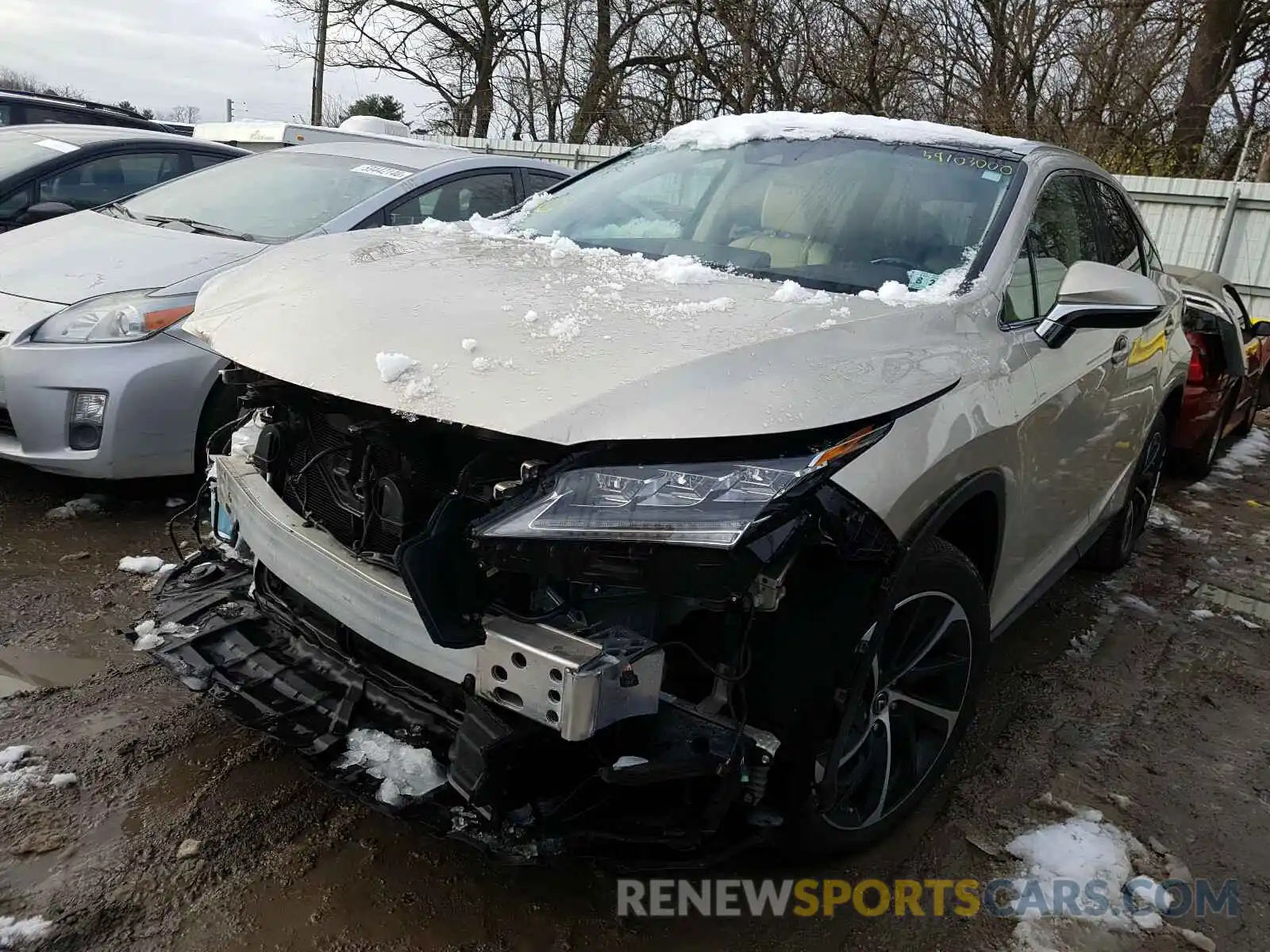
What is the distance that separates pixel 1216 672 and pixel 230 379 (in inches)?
152

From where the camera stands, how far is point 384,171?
505 cm

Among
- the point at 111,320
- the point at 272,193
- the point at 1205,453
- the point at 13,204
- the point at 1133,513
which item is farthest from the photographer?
the point at 1205,453

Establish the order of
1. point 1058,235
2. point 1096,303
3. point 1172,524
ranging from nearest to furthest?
point 1096,303
point 1058,235
point 1172,524

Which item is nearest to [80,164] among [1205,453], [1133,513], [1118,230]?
[1118,230]

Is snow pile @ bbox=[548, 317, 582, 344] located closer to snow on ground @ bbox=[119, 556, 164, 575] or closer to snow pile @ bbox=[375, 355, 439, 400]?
snow pile @ bbox=[375, 355, 439, 400]

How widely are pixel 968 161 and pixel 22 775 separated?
10.8 feet

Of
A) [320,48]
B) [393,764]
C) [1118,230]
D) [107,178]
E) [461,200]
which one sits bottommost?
[393,764]

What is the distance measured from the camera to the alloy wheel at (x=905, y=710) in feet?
7.29

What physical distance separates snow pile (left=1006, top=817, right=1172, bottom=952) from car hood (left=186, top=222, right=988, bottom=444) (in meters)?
1.36

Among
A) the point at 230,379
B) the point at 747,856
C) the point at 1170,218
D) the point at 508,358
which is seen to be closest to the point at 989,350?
the point at 508,358

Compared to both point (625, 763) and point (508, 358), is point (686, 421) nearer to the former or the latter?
point (508, 358)

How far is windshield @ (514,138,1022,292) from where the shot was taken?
9.00 ft

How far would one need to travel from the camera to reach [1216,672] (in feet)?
12.6

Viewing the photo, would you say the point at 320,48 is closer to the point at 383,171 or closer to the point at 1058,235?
the point at 383,171
